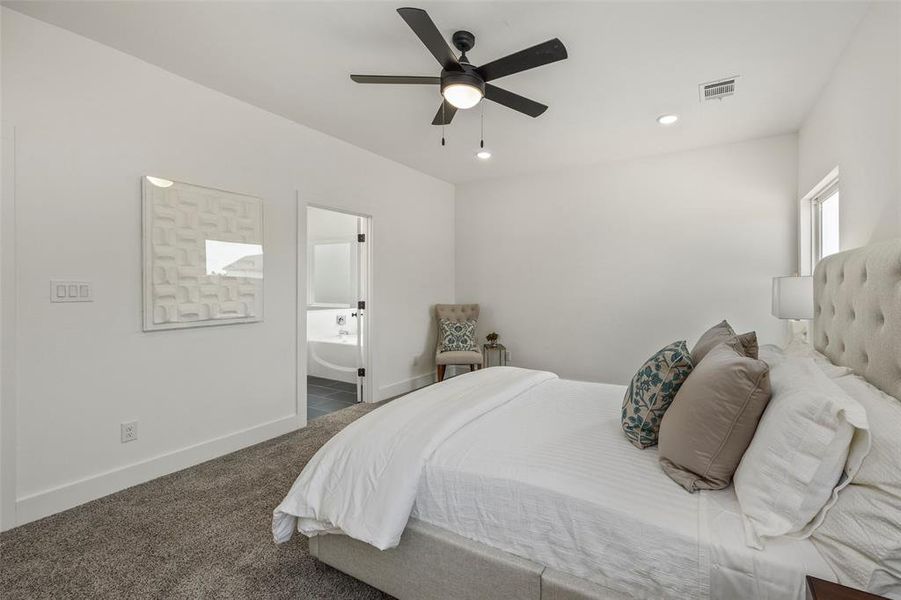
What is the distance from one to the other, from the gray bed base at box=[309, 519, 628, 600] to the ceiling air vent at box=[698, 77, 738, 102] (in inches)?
118

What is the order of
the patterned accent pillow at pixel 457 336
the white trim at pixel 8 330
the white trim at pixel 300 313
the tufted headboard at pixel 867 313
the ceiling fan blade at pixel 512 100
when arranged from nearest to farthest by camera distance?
1. the tufted headboard at pixel 867 313
2. the white trim at pixel 8 330
3. the ceiling fan blade at pixel 512 100
4. the white trim at pixel 300 313
5. the patterned accent pillow at pixel 457 336

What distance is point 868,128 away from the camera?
1.94m

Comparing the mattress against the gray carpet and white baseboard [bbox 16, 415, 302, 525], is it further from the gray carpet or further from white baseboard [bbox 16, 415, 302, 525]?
white baseboard [bbox 16, 415, 302, 525]

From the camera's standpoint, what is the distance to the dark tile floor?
406 centimetres

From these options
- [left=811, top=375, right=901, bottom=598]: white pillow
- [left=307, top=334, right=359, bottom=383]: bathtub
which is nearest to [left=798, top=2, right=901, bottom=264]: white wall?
[left=811, top=375, right=901, bottom=598]: white pillow

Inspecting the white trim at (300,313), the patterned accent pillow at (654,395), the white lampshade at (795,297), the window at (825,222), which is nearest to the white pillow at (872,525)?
the patterned accent pillow at (654,395)

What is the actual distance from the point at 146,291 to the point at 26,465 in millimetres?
1038

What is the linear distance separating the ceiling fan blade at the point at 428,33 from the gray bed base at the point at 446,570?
1.94 m

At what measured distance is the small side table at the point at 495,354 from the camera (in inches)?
194

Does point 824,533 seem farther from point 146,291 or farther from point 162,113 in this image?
point 162,113

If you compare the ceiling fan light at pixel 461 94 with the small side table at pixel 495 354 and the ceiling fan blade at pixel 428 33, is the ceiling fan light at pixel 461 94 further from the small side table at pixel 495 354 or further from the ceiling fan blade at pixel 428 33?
the small side table at pixel 495 354

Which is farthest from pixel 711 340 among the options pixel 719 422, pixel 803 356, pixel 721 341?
pixel 719 422

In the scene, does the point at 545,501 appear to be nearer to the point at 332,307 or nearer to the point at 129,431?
the point at 129,431

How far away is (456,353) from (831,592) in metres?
3.76
